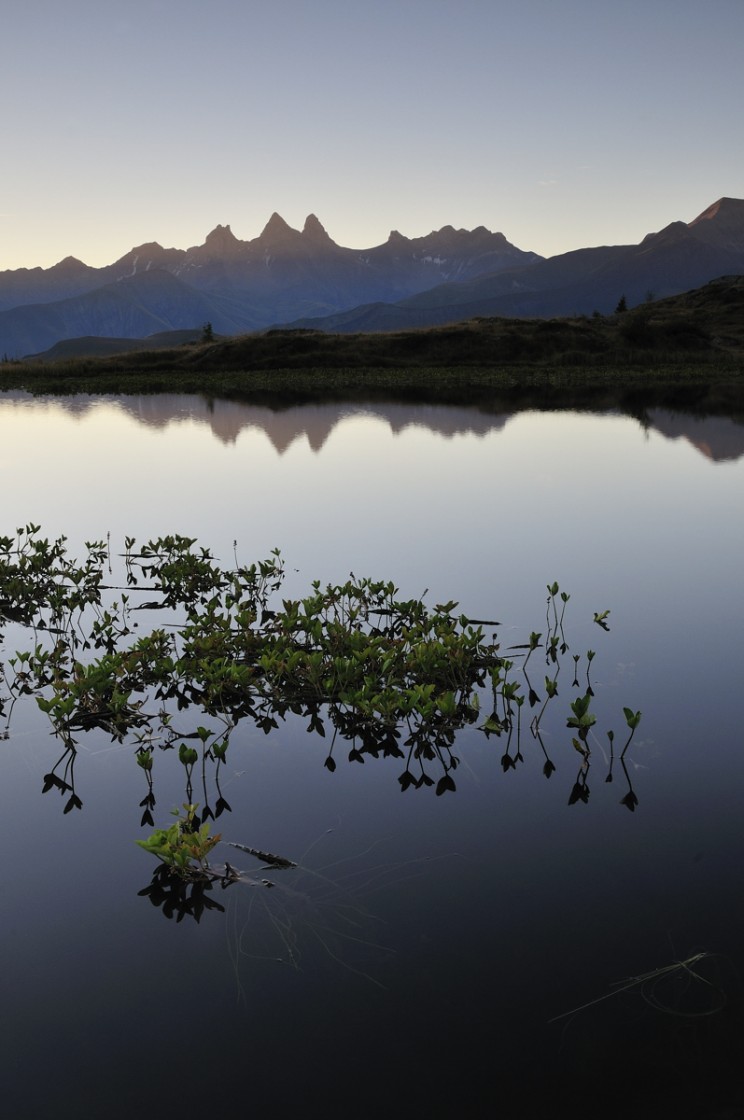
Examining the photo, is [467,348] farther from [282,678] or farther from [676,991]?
[676,991]

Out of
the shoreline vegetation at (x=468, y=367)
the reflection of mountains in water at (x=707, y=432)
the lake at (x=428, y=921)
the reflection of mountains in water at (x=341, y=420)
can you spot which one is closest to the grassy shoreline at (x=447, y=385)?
the shoreline vegetation at (x=468, y=367)

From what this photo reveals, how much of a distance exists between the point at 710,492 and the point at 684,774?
723 inches

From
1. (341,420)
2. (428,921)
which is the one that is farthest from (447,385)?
(428,921)

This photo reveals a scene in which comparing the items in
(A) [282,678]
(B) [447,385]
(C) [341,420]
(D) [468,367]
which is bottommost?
(A) [282,678]

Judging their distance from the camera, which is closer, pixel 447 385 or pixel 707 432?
pixel 707 432

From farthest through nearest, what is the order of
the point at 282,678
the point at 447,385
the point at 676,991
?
1. the point at 447,385
2. the point at 282,678
3. the point at 676,991

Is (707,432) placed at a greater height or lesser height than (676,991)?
greater

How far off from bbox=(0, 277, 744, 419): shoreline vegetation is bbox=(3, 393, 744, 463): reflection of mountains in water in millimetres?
3331

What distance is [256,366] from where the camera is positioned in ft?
315

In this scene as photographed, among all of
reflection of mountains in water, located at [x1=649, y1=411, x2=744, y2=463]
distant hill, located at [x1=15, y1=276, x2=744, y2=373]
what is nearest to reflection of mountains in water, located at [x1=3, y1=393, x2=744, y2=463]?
reflection of mountains in water, located at [x1=649, y1=411, x2=744, y2=463]

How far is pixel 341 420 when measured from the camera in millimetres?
44906

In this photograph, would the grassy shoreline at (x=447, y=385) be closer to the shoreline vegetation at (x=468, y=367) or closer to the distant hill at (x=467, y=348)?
the shoreline vegetation at (x=468, y=367)

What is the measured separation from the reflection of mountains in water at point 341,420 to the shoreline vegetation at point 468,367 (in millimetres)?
3331

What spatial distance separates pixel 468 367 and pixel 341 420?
159ft
